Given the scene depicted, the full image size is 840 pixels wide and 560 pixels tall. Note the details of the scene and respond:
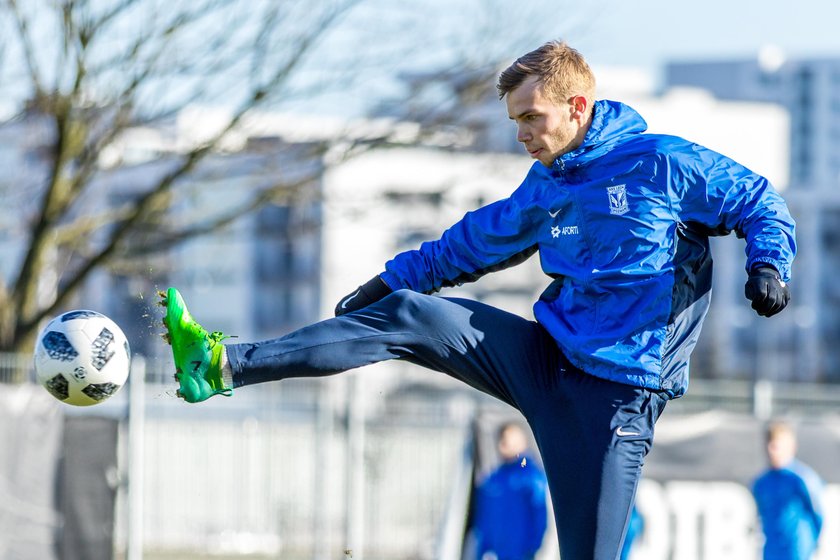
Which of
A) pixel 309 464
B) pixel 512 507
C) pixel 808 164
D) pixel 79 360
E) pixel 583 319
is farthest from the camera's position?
pixel 808 164

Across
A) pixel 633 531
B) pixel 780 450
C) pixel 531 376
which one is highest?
pixel 531 376

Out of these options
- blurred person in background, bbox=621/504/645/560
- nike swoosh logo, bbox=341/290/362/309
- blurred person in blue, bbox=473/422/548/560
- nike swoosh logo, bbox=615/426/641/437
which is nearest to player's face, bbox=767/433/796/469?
blurred person in background, bbox=621/504/645/560

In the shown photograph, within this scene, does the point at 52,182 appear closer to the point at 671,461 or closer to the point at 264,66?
the point at 264,66

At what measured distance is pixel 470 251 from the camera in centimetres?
604

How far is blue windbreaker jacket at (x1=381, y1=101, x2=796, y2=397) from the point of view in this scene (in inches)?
218

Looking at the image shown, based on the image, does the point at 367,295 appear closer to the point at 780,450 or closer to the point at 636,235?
the point at 636,235

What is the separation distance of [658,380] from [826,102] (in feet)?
430

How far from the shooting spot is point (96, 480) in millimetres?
12336

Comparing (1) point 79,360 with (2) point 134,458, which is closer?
(1) point 79,360

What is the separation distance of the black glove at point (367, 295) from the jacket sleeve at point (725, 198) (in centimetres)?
129

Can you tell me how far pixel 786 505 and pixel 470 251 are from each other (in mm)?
6087

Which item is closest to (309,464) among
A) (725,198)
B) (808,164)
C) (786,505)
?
(786,505)

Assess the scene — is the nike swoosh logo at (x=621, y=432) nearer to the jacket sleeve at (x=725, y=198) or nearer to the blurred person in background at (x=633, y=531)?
the jacket sleeve at (x=725, y=198)

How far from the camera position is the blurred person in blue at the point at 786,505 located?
1111cm
